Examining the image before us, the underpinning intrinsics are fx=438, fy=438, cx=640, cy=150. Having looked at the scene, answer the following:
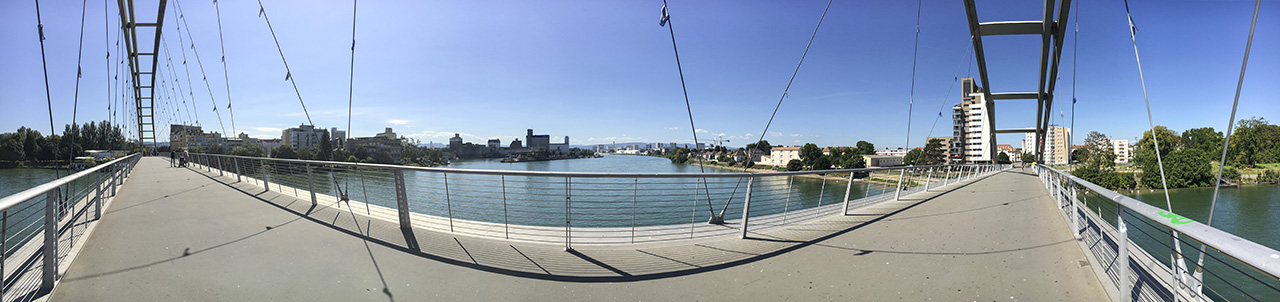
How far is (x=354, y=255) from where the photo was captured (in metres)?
2.73

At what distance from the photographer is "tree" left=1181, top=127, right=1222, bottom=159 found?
53141 mm

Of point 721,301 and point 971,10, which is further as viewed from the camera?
point 971,10

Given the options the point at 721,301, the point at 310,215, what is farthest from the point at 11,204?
Answer: the point at 721,301

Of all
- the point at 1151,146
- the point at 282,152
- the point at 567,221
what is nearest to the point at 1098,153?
the point at 1151,146

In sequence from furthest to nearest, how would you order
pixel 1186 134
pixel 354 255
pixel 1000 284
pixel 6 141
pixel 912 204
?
pixel 1186 134 → pixel 6 141 → pixel 912 204 → pixel 354 255 → pixel 1000 284

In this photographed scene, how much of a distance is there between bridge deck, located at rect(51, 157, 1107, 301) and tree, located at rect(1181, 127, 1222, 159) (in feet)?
253

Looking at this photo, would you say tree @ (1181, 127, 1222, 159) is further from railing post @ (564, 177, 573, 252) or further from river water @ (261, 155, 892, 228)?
railing post @ (564, 177, 573, 252)

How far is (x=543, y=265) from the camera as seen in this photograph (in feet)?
8.55

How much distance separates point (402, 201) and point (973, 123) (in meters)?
52.6

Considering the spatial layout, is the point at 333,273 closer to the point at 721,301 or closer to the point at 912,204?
the point at 721,301

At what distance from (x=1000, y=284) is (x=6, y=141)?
32.8m

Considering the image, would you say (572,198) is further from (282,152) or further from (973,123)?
(973,123)

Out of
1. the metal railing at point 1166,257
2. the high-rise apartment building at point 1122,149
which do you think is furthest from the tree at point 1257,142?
the metal railing at point 1166,257

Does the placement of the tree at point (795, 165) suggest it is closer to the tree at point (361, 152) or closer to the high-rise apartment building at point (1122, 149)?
the tree at point (361, 152)
